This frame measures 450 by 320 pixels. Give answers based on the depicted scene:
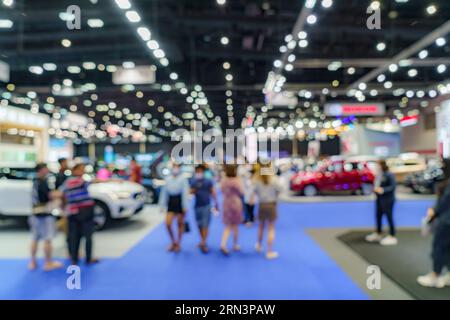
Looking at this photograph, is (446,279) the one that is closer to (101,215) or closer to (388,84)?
(101,215)

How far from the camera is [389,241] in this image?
5.48 m

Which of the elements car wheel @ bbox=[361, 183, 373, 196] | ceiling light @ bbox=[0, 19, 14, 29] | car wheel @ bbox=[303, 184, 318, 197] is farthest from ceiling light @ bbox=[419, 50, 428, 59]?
ceiling light @ bbox=[0, 19, 14, 29]

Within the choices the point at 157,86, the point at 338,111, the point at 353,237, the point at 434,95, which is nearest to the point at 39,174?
the point at 353,237

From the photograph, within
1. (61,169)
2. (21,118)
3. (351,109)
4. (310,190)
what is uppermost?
(351,109)

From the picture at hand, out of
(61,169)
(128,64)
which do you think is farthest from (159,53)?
(61,169)

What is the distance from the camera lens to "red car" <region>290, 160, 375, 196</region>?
12.3m

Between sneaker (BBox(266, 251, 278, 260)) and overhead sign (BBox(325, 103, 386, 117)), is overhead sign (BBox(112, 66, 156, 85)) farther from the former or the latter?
overhead sign (BBox(325, 103, 386, 117))

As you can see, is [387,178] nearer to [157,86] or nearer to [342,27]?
[342,27]

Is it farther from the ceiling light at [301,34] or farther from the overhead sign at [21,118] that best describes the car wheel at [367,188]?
the overhead sign at [21,118]

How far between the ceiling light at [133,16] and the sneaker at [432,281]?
6.30 meters

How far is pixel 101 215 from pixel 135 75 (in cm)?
456

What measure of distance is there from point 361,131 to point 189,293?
14.9 meters

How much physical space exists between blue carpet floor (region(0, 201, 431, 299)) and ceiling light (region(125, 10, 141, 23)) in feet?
13.9

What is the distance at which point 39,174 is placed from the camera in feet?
14.0
